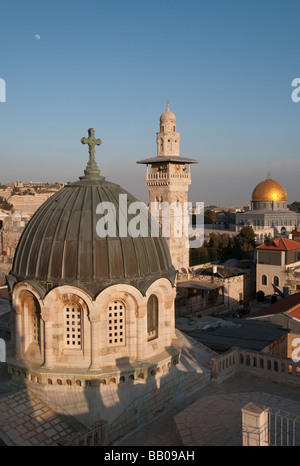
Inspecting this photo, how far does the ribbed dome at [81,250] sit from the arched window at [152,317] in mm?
764

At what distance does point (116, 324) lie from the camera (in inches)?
454

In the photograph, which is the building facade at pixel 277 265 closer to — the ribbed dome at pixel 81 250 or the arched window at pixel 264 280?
the arched window at pixel 264 280

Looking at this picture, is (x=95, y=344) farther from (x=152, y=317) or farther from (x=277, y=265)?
(x=277, y=265)

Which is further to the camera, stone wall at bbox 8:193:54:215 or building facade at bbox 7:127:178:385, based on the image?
stone wall at bbox 8:193:54:215

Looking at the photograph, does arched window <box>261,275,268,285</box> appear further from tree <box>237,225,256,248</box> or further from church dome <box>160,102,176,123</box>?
tree <box>237,225,256,248</box>

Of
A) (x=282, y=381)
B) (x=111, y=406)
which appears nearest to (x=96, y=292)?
(x=111, y=406)

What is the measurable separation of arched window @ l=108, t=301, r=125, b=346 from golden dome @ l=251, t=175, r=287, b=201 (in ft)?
241

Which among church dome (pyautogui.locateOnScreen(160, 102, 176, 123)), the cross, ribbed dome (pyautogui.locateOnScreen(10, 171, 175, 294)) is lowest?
ribbed dome (pyautogui.locateOnScreen(10, 171, 175, 294))

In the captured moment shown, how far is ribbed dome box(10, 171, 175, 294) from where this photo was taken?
36.4ft

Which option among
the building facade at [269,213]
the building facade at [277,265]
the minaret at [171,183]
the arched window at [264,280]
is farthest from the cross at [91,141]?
the building facade at [269,213]

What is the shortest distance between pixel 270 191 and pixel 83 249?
244ft

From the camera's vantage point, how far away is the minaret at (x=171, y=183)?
45812 mm

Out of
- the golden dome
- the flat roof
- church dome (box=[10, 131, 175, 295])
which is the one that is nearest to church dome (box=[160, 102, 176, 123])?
the flat roof

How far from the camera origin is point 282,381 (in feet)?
43.6
